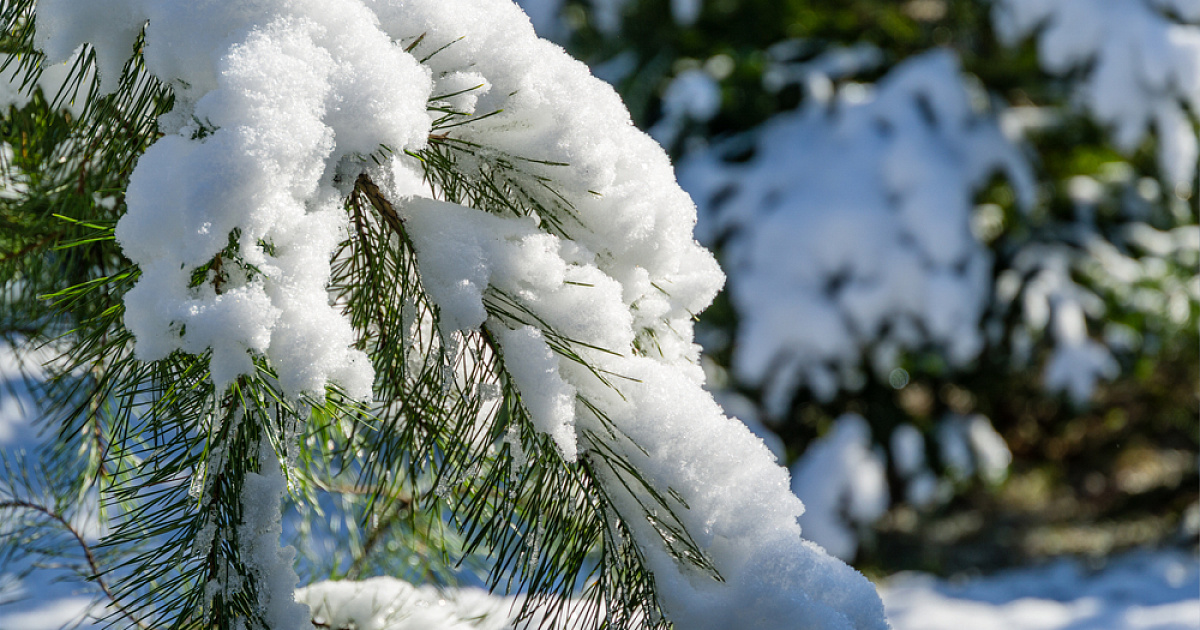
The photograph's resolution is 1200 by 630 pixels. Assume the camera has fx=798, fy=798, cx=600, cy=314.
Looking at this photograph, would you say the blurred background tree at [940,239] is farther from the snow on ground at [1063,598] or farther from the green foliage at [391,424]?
the green foliage at [391,424]

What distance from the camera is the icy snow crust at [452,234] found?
1.71 feet

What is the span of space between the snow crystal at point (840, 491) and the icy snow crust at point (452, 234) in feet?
8.70

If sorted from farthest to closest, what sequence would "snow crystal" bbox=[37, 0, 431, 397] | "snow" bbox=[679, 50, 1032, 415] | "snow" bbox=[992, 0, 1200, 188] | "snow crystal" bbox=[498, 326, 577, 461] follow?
1. "snow" bbox=[679, 50, 1032, 415]
2. "snow" bbox=[992, 0, 1200, 188]
3. "snow crystal" bbox=[498, 326, 577, 461]
4. "snow crystal" bbox=[37, 0, 431, 397]

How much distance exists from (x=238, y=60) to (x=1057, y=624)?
11.7 feet

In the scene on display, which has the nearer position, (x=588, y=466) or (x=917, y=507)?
(x=588, y=466)

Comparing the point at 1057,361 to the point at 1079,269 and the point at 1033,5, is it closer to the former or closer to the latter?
the point at 1079,269

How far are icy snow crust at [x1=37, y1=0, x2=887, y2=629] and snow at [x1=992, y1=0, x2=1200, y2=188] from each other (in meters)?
3.10

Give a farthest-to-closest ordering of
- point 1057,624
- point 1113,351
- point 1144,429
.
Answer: point 1144,429
point 1113,351
point 1057,624

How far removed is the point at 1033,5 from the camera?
312cm

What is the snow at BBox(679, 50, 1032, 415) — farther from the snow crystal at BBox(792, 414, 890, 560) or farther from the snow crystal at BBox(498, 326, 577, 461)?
the snow crystal at BBox(498, 326, 577, 461)

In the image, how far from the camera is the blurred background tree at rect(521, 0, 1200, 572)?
3193mm

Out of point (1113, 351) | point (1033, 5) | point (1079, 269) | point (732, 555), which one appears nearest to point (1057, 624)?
point (1113, 351)

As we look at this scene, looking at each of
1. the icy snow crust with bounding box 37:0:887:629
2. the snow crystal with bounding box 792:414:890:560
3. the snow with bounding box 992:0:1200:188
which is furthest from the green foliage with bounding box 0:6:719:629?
the snow with bounding box 992:0:1200:188

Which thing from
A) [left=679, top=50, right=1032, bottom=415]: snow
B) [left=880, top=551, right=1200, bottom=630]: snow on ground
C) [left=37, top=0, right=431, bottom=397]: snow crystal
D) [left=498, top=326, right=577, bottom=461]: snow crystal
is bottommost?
[left=880, top=551, right=1200, bottom=630]: snow on ground
